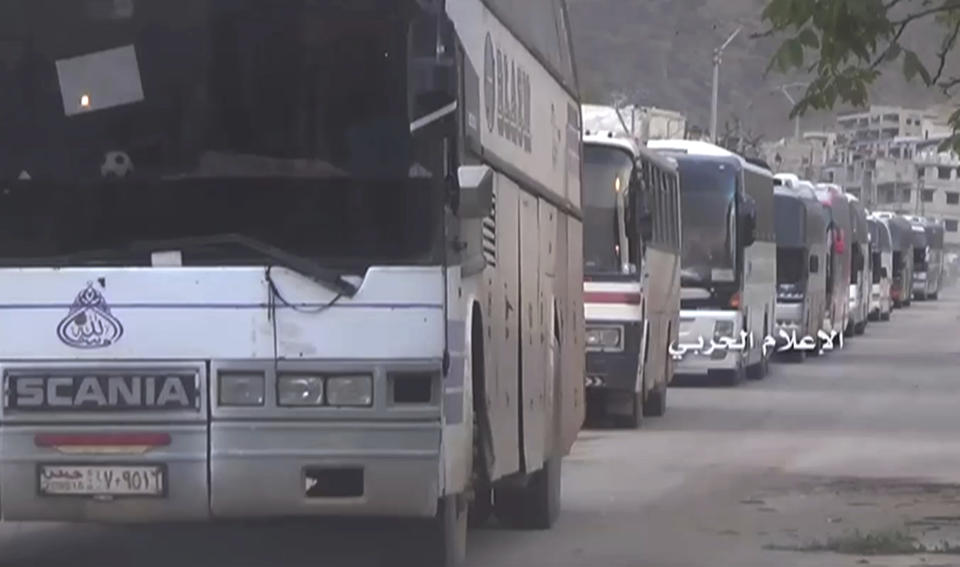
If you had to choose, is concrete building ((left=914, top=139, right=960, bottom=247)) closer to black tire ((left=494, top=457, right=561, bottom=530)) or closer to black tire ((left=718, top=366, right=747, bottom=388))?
black tire ((left=718, top=366, right=747, bottom=388))

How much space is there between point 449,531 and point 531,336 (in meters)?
2.28

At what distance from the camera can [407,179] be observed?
10609 millimetres

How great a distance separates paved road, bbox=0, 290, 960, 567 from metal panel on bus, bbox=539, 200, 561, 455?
0.75m

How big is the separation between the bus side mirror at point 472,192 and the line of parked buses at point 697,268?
13320mm

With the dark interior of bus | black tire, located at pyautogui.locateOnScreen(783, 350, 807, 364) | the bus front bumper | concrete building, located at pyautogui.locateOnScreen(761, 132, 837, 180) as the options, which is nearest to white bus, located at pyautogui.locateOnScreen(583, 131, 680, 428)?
the bus front bumper

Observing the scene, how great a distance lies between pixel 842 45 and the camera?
1500cm

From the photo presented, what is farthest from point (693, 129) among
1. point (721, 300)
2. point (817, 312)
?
point (721, 300)

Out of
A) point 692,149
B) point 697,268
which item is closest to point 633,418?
point 697,268

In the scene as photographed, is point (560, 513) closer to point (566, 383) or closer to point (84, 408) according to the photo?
point (566, 383)

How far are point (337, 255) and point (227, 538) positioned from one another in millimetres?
3768

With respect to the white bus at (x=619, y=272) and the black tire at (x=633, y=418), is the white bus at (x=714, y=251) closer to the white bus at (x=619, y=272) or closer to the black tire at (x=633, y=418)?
the white bus at (x=619, y=272)

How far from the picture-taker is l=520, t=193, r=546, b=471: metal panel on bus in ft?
43.2

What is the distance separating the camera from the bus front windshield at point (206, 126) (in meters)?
10.6

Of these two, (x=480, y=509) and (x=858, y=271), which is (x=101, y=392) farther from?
(x=858, y=271)
